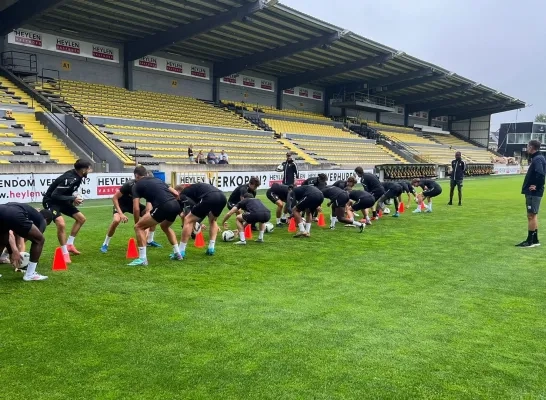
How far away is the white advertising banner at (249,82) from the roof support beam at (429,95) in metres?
20.7

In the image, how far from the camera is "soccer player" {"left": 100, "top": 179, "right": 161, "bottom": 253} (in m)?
8.79

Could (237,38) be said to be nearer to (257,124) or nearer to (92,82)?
(257,124)

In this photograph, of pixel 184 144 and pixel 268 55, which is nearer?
pixel 184 144

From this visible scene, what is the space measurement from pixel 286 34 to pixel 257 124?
7491 millimetres

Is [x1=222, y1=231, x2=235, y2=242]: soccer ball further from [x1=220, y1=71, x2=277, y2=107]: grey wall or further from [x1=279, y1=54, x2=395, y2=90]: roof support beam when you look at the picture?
[x1=279, y1=54, x2=395, y2=90]: roof support beam

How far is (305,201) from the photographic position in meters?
11.0

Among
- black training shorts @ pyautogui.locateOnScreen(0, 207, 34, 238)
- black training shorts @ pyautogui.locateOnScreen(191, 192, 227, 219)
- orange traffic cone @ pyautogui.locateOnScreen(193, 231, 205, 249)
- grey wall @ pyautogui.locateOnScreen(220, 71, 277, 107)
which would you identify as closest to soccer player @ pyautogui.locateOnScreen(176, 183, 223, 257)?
black training shorts @ pyautogui.locateOnScreen(191, 192, 227, 219)

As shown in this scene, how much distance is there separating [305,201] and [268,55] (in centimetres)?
2618

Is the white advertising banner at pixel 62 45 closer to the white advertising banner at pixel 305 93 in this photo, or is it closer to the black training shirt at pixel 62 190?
the white advertising banner at pixel 305 93

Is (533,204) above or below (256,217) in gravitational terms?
above

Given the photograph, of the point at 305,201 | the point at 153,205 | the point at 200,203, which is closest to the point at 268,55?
the point at 305,201

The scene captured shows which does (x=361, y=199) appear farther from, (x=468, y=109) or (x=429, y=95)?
(x=468, y=109)

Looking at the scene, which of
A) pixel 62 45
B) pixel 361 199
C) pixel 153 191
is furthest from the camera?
pixel 62 45

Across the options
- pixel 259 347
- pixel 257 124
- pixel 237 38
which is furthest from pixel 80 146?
pixel 259 347
